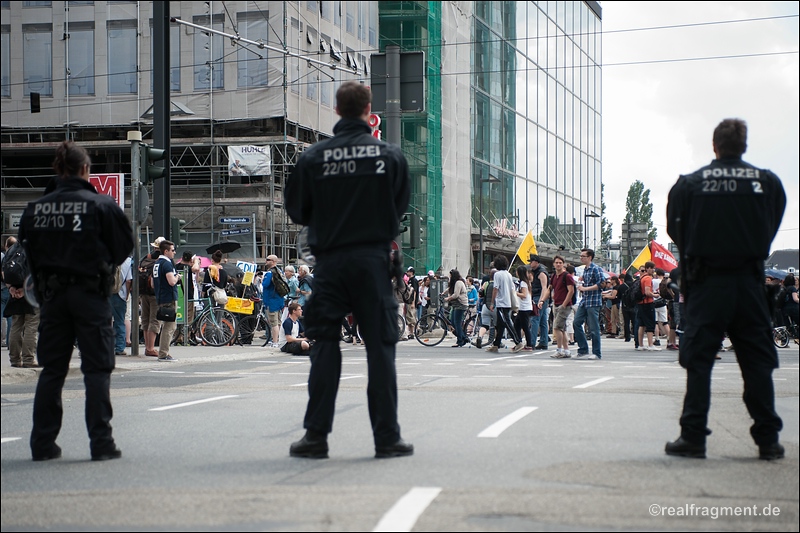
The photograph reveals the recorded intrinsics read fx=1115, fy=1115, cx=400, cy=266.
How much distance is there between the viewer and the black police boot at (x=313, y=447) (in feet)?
18.3

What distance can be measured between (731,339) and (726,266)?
16.0 inches

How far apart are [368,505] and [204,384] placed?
7200 millimetres

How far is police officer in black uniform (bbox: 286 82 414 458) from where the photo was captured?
17.9 ft

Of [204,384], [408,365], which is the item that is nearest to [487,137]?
[408,365]

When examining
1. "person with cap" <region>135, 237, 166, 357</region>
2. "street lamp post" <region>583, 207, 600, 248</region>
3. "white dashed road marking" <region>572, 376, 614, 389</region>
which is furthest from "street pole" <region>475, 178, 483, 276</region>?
"white dashed road marking" <region>572, 376, 614, 389</region>

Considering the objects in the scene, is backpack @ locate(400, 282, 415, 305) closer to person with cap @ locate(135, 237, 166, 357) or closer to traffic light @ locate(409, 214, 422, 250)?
traffic light @ locate(409, 214, 422, 250)

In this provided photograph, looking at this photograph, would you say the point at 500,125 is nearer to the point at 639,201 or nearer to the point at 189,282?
the point at 189,282

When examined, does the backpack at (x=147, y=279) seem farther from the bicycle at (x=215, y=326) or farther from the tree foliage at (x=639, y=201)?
the tree foliage at (x=639, y=201)

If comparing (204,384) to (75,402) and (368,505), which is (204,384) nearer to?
(75,402)

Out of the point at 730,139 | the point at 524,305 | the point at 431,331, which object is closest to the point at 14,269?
the point at 730,139

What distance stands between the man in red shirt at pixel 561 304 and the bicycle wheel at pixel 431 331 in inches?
162

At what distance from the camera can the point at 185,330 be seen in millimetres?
19703

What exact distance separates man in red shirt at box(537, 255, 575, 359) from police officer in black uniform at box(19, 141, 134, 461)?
508 inches

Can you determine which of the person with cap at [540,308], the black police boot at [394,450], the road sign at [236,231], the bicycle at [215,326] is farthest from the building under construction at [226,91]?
the black police boot at [394,450]
